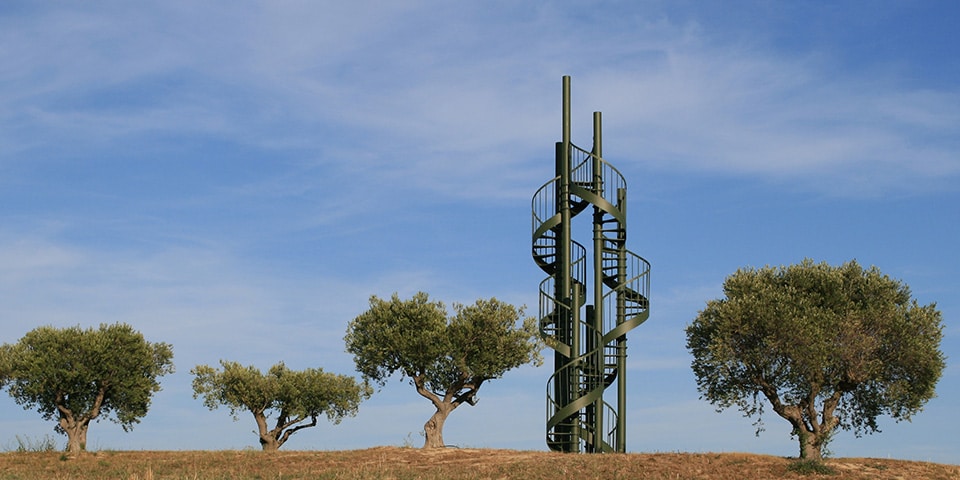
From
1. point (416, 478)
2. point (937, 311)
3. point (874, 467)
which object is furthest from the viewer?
point (937, 311)

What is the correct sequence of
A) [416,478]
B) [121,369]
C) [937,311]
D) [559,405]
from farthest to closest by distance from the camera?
[121,369] → [937,311] → [559,405] → [416,478]

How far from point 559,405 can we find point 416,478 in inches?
394

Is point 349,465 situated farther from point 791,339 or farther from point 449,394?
point 791,339

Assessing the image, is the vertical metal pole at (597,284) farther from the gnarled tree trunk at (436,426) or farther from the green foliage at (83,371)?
the green foliage at (83,371)

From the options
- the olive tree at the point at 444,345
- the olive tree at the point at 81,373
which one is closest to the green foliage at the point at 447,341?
the olive tree at the point at 444,345

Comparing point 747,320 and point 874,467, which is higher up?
point 747,320

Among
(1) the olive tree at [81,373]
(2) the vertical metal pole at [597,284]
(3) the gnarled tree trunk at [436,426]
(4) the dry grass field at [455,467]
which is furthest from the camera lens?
(1) the olive tree at [81,373]

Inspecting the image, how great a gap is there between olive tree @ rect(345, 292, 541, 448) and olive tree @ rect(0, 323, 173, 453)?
13702 mm

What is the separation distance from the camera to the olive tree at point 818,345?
42.8 meters

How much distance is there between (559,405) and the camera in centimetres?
3950

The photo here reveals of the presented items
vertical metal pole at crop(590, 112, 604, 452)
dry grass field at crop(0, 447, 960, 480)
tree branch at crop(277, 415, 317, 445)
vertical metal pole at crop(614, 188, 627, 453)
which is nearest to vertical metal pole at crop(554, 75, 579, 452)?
vertical metal pole at crop(590, 112, 604, 452)

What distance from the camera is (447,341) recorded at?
4675 centimetres

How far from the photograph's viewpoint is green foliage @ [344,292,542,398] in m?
46.8

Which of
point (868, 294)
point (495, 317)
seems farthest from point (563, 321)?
point (868, 294)
